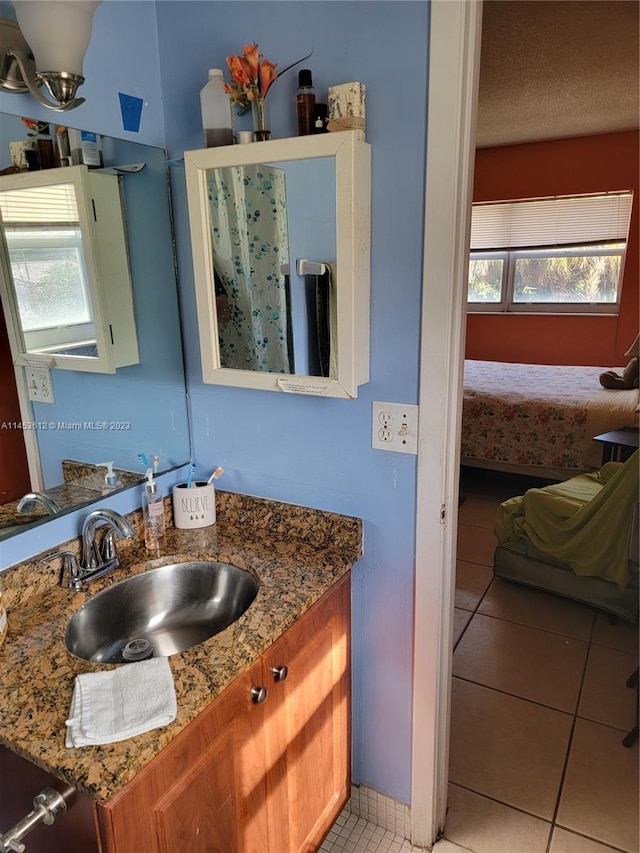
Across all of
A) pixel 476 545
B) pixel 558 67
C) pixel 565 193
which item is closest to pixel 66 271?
pixel 476 545

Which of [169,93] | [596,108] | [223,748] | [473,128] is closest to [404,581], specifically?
[223,748]

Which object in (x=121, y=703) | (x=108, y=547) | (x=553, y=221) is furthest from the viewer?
(x=553, y=221)

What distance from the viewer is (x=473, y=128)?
1270 millimetres

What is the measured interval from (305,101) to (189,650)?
47.0 inches

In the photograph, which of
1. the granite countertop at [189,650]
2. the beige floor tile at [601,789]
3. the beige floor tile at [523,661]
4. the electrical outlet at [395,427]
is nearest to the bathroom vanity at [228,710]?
the granite countertop at [189,650]

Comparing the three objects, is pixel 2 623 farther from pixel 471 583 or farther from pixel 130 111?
pixel 471 583

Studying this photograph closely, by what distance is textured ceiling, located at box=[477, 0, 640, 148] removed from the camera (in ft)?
9.10

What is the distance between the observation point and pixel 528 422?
389cm

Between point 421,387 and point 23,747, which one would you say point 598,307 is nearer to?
point 421,387

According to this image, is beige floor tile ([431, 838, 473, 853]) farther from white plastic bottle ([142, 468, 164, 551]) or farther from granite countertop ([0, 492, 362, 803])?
white plastic bottle ([142, 468, 164, 551])

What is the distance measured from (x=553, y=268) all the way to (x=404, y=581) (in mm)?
5282

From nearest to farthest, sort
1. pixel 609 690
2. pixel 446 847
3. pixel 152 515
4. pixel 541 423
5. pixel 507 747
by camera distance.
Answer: pixel 152 515 < pixel 446 847 < pixel 507 747 < pixel 609 690 < pixel 541 423

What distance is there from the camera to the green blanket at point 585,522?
245 cm

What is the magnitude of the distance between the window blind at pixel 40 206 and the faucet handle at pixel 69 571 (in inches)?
29.8
